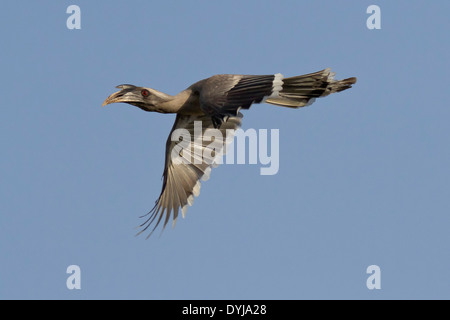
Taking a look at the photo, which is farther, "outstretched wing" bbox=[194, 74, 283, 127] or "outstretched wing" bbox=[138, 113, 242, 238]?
"outstretched wing" bbox=[138, 113, 242, 238]

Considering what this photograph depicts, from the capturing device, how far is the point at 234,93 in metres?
15.8

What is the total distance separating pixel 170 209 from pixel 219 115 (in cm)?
427

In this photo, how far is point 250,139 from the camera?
18.9 m

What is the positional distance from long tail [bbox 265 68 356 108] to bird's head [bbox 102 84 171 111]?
7.35 ft

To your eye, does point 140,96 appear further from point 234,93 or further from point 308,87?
point 308,87

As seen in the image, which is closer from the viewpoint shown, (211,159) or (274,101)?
(274,101)

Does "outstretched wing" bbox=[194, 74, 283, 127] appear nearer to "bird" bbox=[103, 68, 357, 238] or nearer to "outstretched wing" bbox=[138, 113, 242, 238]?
"bird" bbox=[103, 68, 357, 238]

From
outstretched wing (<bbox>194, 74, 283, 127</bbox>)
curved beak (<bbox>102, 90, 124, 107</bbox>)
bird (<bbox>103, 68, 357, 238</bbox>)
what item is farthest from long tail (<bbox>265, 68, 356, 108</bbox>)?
curved beak (<bbox>102, 90, 124, 107</bbox>)

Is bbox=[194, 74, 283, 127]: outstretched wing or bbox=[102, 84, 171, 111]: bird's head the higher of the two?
bbox=[102, 84, 171, 111]: bird's head

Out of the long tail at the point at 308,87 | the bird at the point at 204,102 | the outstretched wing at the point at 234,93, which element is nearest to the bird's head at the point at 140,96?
the bird at the point at 204,102

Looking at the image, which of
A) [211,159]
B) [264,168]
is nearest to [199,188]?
[211,159]

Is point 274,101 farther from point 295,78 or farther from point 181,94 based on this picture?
point 181,94

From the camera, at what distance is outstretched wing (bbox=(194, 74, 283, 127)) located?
49.9ft

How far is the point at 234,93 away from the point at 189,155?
3.94 m
